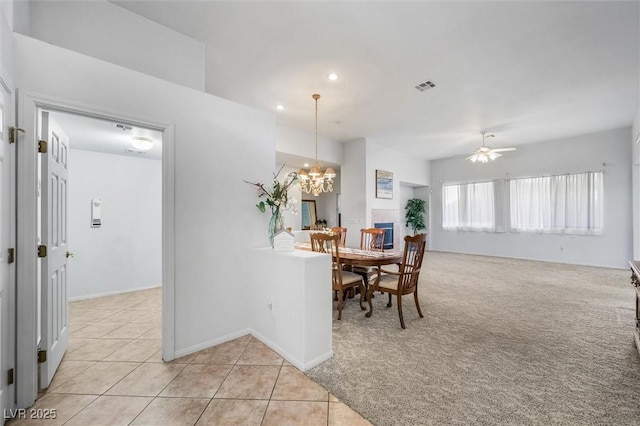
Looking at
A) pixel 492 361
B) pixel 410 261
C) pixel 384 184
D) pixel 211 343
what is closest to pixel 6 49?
pixel 211 343

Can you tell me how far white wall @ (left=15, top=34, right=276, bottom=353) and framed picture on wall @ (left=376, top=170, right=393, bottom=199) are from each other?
4.21 meters

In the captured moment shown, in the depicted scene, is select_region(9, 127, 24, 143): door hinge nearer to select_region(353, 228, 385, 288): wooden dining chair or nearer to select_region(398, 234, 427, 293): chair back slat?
select_region(398, 234, 427, 293): chair back slat

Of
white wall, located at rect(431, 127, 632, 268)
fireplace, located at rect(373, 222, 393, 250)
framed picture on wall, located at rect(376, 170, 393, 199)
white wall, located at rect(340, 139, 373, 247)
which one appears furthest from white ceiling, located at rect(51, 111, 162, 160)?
white wall, located at rect(431, 127, 632, 268)

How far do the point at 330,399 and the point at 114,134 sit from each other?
4024 millimetres

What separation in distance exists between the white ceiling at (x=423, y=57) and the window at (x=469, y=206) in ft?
8.91

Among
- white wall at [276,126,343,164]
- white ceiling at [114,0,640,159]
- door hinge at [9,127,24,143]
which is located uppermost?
white ceiling at [114,0,640,159]

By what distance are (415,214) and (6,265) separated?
867cm

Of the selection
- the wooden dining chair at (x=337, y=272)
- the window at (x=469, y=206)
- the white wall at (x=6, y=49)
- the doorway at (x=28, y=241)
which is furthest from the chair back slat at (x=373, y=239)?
the window at (x=469, y=206)

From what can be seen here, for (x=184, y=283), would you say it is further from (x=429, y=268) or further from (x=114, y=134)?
(x=429, y=268)

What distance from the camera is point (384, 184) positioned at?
22.3 ft

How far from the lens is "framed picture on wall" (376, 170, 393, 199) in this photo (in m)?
6.60

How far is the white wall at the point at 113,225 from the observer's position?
407 cm

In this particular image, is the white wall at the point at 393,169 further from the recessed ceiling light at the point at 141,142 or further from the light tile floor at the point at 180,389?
the light tile floor at the point at 180,389

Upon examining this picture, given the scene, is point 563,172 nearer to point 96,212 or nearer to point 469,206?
point 469,206
